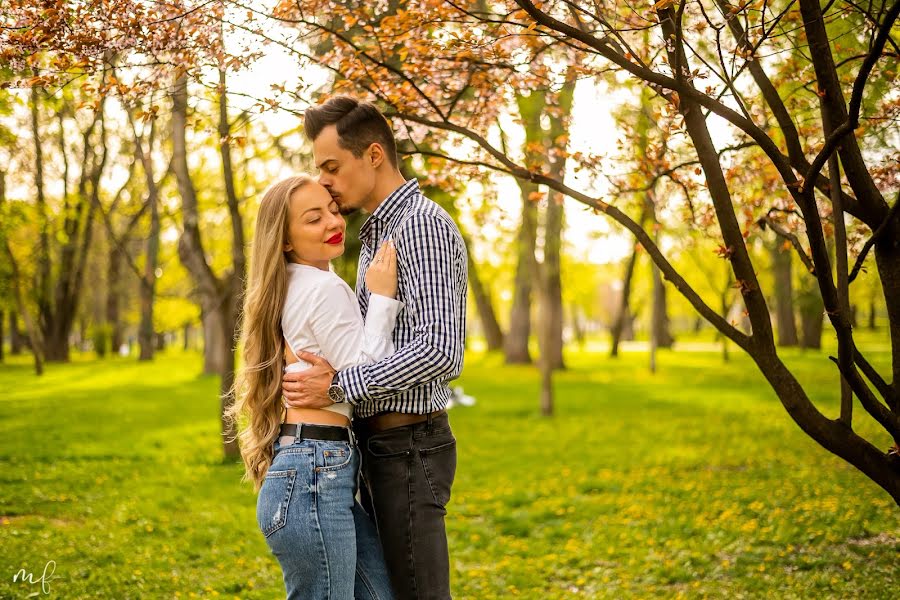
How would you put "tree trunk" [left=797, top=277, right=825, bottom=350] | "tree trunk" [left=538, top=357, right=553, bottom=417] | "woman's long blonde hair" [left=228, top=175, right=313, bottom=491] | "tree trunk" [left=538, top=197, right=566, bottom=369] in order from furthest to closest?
"tree trunk" [left=797, top=277, right=825, bottom=350] < "tree trunk" [left=538, top=357, right=553, bottom=417] < "tree trunk" [left=538, top=197, right=566, bottom=369] < "woman's long blonde hair" [left=228, top=175, right=313, bottom=491]

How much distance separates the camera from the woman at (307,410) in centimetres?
266

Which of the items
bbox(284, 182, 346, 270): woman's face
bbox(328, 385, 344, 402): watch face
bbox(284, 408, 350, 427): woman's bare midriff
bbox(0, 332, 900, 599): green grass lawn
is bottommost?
bbox(0, 332, 900, 599): green grass lawn

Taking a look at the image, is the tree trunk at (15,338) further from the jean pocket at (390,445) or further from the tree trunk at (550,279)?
the jean pocket at (390,445)

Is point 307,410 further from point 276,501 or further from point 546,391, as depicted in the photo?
point 546,391

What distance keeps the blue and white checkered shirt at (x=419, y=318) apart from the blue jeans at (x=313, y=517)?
237 mm

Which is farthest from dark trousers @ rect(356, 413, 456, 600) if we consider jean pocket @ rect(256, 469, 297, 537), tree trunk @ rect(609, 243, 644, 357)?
tree trunk @ rect(609, 243, 644, 357)

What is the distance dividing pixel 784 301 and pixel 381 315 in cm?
3448

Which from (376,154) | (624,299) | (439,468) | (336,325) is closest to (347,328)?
(336,325)

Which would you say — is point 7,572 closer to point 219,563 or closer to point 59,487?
point 219,563

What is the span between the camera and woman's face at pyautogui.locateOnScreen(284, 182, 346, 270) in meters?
2.94

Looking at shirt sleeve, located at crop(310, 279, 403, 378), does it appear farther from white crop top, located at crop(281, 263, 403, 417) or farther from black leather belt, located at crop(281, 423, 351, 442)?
black leather belt, located at crop(281, 423, 351, 442)

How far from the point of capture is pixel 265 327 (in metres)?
2.92

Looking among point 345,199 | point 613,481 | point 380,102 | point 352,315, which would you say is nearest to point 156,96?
point 380,102
